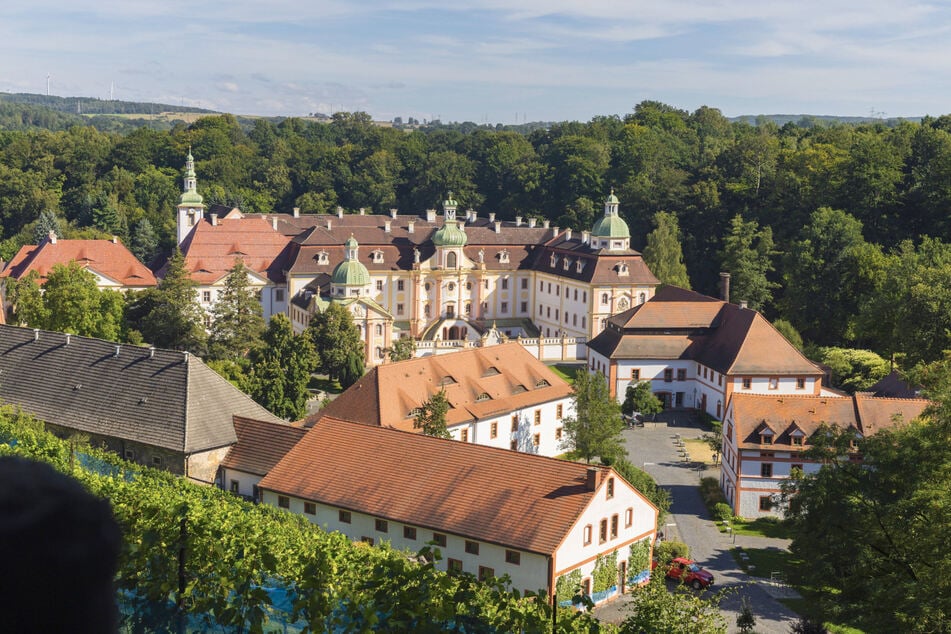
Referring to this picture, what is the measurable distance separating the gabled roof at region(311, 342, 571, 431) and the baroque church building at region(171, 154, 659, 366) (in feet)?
60.7

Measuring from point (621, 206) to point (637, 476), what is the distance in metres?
53.0

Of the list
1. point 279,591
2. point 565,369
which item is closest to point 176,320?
point 565,369

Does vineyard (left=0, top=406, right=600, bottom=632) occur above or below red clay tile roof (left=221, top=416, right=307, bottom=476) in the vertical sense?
above

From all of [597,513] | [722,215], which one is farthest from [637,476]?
[722,215]

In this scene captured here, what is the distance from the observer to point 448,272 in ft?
233

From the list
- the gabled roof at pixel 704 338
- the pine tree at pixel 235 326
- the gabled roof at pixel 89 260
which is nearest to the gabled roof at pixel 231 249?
the gabled roof at pixel 89 260

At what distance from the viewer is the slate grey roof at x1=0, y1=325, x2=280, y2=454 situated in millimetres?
31609

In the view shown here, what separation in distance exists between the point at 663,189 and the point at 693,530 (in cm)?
5153

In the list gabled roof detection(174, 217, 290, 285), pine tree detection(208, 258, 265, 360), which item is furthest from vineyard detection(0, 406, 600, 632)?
gabled roof detection(174, 217, 290, 285)

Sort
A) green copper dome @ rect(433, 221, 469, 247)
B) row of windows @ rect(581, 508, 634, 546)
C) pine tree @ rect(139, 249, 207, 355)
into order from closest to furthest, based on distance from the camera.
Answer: row of windows @ rect(581, 508, 634, 546) < pine tree @ rect(139, 249, 207, 355) < green copper dome @ rect(433, 221, 469, 247)

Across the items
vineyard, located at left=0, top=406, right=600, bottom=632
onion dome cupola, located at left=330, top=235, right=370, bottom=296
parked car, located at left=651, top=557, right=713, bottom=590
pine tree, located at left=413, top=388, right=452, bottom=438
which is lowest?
parked car, located at left=651, top=557, right=713, bottom=590

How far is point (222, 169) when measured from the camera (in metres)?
109

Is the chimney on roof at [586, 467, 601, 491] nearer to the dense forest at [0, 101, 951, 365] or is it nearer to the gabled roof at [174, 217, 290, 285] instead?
the dense forest at [0, 101, 951, 365]

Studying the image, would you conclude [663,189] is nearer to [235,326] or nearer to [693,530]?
[235,326]
